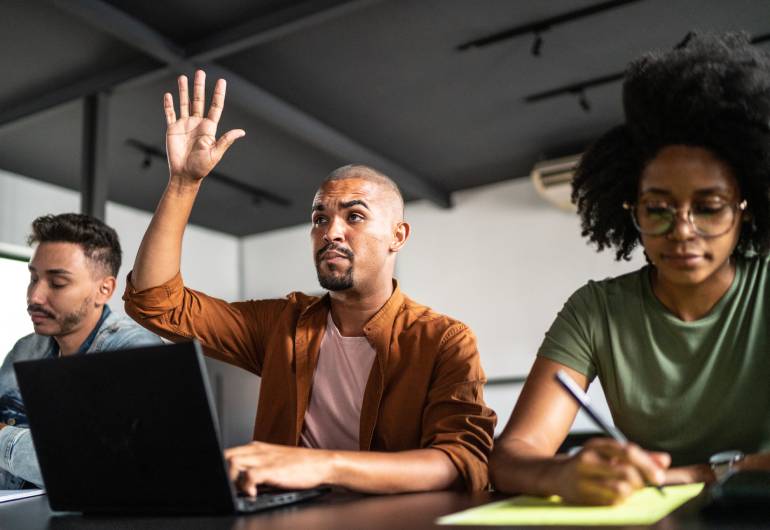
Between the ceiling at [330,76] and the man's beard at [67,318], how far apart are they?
66.8 inches

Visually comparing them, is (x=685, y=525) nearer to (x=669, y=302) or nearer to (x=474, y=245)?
(x=669, y=302)

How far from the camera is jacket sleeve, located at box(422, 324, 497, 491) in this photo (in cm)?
138

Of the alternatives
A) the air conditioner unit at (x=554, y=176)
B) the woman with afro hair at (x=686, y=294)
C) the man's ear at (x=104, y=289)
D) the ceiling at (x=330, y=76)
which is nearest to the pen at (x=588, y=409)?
the woman with afro hair at (x=686, y=294)

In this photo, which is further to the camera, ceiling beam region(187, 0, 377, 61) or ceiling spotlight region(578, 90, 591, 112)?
ceiling spotlight region(578, 90, 591, 112)

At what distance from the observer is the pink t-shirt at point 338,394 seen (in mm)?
1729

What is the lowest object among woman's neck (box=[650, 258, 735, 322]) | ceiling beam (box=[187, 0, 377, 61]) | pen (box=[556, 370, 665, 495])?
pen (box=[556, 370, 665, 495])

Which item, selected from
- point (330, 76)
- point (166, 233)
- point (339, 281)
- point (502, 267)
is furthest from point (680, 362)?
point (502, 267)

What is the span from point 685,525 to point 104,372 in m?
0.71

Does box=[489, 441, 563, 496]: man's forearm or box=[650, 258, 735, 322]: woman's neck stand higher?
box=[650, 258, 735, 322]: woman's neck

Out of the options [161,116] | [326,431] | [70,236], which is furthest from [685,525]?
[161,116]

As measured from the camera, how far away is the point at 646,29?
12.8 feet

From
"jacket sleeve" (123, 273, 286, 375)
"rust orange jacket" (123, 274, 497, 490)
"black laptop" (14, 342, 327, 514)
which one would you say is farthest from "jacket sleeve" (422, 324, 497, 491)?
"jacket sleeve" (123, 273, 286, 375)

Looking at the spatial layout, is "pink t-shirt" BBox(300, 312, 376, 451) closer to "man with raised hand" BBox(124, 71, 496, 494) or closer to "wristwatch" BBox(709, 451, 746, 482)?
"man with raised hand" BBox(124, 71, 496, 494)

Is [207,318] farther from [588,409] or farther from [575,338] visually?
[588,409]
